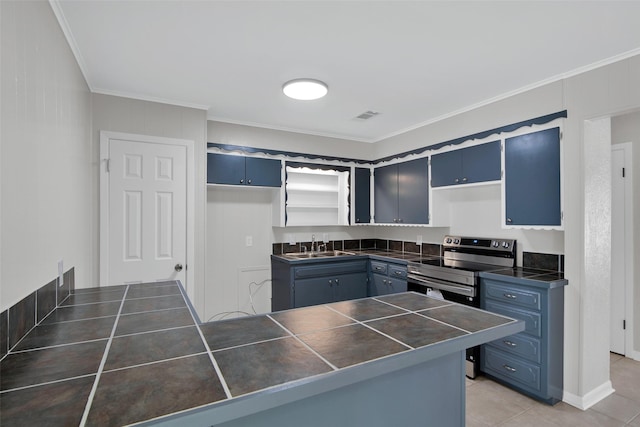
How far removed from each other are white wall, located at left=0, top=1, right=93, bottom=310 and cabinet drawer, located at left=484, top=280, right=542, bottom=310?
10.0 ft

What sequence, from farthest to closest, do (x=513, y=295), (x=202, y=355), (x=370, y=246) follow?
(x=370, y=246) < (x=513, y=295) < (x=202, y=355)

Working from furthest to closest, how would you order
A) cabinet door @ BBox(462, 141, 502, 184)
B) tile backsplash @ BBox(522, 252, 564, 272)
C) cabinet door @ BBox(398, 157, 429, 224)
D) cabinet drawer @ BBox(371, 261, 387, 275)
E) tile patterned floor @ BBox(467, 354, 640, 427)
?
cabinet drawer @ BBox(371, 261, 387, 275), cabinet door @ BBox(398, 157, 429, 224), cabinet door @ BBox(462, 141, 502, 184), tile backsplash @ BBox(522, 252, 564, 272), tile patterned floor @ BBox(467, 354, 640, 427)

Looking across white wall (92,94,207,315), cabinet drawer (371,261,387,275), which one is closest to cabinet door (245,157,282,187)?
white wall (92,94,207,315)

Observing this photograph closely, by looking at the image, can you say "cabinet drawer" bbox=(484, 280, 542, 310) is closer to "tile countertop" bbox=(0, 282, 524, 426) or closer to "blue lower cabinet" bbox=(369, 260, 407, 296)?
"blue lower cabinet" bbox=(369, 260, 407, 296)

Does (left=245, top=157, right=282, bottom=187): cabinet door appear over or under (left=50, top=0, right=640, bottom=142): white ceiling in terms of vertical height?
under

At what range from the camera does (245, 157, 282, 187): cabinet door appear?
3.97 m

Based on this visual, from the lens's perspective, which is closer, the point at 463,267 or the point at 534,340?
the point at 534,340

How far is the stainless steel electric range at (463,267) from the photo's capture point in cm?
303

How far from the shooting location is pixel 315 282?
13.1 ft

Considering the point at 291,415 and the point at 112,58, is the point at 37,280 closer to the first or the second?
the point at 291,415

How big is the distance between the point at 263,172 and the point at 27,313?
2930 millimetres

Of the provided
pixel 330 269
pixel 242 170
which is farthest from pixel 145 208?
pixel 330 269

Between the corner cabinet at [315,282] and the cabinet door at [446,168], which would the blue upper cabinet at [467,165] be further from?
the corner cabinet at [315,282]

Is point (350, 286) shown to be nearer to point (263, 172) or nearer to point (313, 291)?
point (313, 291)
